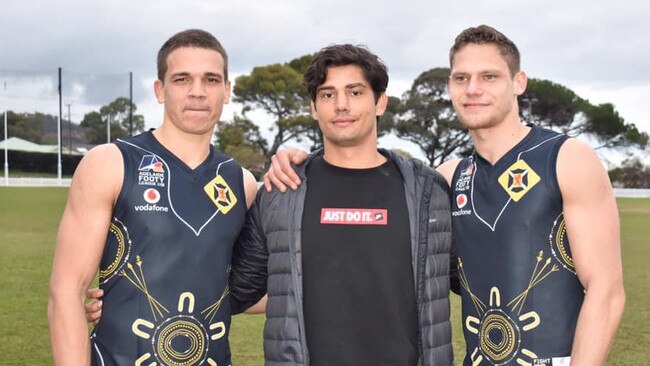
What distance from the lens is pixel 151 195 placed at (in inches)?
152

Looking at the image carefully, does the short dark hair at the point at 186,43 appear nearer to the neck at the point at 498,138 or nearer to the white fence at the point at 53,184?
the neck at the point at 498,138

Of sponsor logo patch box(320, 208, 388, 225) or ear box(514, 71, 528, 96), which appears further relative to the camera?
ear box(514, 71, 528, 96)

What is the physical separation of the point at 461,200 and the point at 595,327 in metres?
0.92

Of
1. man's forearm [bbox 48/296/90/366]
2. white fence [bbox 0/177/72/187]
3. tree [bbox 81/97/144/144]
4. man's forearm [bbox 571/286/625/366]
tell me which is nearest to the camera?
man's forearm [bbox 571/286/625/366]

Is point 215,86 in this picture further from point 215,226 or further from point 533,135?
point 533,135

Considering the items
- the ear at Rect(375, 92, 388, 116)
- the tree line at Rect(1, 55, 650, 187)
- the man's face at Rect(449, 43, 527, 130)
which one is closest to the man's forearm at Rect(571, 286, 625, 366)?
the man's face at Rect(449, 43, 527, 130)

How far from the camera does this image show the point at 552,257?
12.3ft

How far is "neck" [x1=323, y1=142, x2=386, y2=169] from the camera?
402 centimetres

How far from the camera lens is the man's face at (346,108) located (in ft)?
12.9

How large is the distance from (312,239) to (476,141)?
1.06m

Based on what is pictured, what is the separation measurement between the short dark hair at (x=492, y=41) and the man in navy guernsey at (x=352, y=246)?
→ 0.48m

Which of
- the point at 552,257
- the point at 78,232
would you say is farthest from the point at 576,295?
the point at 78,232

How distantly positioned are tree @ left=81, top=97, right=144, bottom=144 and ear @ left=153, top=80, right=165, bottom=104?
204 ft

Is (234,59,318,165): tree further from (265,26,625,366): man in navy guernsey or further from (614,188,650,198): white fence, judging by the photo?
(265,26,625,366): man in navy guernsey
